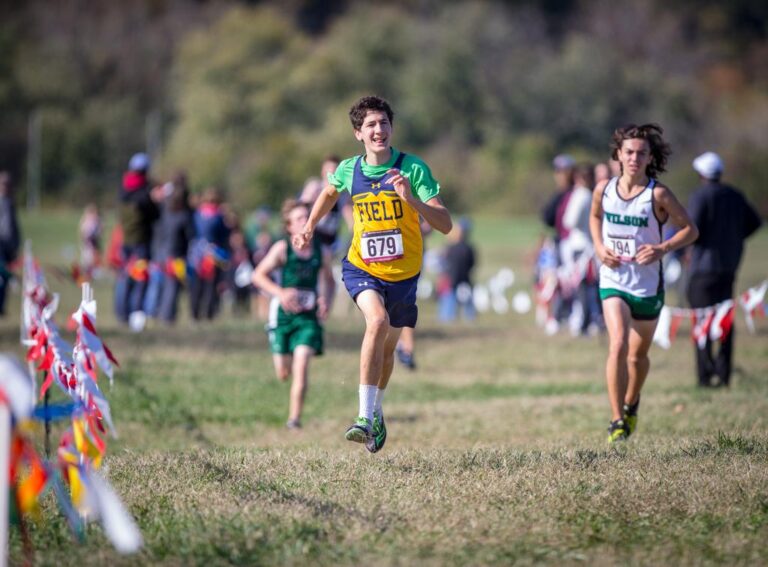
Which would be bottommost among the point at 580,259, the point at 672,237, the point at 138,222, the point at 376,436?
the point at 376,436

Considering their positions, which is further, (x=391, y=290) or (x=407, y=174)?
(x=391, y=290)

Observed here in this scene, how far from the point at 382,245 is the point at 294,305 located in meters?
2.77

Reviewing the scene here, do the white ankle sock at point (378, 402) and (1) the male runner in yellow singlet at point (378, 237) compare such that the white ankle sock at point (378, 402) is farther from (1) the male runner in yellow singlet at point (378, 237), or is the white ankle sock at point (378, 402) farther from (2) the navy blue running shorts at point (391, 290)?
(2) the navy blue running shorts at point (391, 290)

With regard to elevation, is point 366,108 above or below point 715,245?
above

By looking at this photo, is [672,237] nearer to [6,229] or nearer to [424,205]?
[424,205]

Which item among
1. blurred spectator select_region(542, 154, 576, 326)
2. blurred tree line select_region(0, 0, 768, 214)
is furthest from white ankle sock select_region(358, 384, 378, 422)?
blurred tree line select_region(0, 0, 768, 214)

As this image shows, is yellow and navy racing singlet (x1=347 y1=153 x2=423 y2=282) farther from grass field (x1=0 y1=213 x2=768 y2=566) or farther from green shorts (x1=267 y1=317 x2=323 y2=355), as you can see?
green shorts (x1=267 y1=317 x2=323 y2=355)

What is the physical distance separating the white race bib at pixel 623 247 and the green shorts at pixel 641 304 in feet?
0.79

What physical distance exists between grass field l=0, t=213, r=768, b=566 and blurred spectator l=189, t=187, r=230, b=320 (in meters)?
7.40

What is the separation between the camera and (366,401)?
7562 mm

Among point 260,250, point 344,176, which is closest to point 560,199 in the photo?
point 260,250

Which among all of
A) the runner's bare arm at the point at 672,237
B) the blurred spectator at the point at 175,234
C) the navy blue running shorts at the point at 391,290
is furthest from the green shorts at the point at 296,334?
the blurred spectator at the point at 175,234

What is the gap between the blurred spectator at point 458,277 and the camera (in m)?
24.4

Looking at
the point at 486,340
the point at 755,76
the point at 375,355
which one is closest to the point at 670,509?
the point at 375,355
